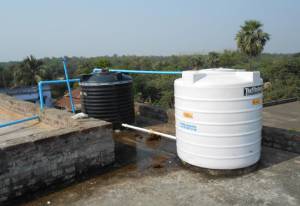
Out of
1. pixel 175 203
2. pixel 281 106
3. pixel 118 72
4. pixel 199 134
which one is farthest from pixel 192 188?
pixel 281 106

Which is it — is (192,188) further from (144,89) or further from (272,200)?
(144,89)

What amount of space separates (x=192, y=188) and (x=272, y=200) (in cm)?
92

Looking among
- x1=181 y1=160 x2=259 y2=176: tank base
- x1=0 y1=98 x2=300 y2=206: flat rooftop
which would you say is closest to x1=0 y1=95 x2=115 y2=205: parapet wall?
x1=0 y1=98 x2=300 y2=206: flat rooftop

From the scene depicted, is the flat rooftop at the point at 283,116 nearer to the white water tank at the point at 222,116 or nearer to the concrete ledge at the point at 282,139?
the concrete ledge at the point at 282,139

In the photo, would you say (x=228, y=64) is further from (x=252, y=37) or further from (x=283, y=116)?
(x=283, y=116)

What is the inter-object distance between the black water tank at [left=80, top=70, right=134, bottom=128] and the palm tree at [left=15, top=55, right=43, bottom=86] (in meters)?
33.5

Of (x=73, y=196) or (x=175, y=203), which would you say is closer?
(x=175, y=203)

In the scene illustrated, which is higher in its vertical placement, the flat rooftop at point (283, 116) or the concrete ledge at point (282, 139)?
the concrete ledge at point (282, 139)

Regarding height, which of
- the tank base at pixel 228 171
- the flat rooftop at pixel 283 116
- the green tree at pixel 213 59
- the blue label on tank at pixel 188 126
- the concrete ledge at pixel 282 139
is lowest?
the flat rooftop at pixel 283 116

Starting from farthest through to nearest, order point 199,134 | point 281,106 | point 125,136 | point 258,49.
→ point 258,49
point 281,106
point 125,136
point 199,134

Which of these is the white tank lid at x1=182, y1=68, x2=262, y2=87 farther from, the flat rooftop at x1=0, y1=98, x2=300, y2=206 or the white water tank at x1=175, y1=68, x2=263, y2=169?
the flat rooftop at x1=0, y1=98, x2=300, y2=206

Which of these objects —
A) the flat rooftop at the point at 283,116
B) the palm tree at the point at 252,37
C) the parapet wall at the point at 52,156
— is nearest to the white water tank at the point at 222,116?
the parapet wall at the point at 52,156

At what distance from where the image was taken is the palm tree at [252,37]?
28.6 metres

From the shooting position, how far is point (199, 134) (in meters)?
3.82
